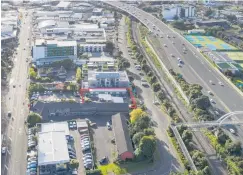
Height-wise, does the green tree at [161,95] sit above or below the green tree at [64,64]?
below

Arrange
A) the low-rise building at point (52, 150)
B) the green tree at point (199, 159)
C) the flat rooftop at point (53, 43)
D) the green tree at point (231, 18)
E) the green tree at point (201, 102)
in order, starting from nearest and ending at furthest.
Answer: the low-rise building at point (52, 150) → the green tree at point (199, 159) → the green tree at point (201, 102) → the flat rooftop at point (53, 43) → the green tree at point (231, 18)

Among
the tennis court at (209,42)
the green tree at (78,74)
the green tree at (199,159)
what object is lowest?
the green tree at (199,159)

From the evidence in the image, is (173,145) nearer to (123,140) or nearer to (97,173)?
(123,140)

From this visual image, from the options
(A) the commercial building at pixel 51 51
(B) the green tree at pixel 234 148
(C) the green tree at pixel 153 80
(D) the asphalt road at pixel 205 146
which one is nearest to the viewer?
(D) the asphalt road at pixel 205 146

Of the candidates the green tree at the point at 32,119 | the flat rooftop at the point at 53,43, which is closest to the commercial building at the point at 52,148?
the green tree at the point at 32,119

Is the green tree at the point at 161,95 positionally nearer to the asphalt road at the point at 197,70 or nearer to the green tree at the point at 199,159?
the asphalt road at the point at 197,70

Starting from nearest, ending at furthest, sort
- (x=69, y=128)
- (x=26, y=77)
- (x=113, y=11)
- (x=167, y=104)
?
(x=69, y=128), (x=167, y=104), (x=26, y=77), (x=113, y=11)

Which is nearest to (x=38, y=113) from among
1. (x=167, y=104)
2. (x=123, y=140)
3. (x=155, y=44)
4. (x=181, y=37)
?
(x=123, y=140)

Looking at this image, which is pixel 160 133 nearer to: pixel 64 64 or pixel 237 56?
pixel 64 64
